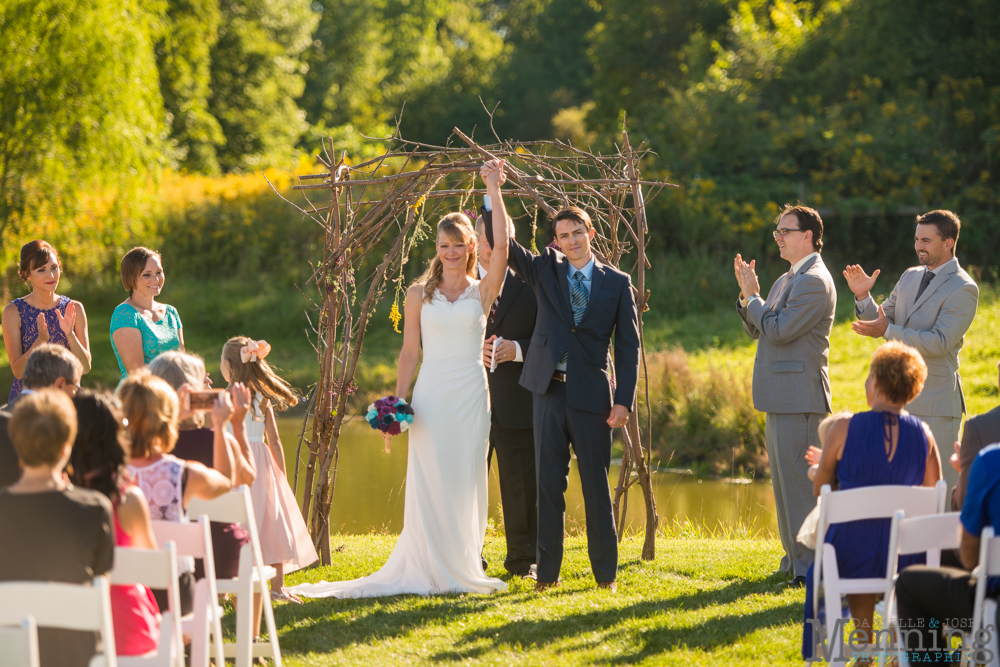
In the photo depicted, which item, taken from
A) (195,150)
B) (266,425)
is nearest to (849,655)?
(266,425)

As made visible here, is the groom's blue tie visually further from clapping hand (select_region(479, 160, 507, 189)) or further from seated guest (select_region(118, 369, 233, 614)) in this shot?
seated guest (select_region(118, 369, 233, 614))

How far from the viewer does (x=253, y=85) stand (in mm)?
26953

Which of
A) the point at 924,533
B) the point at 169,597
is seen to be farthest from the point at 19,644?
the point at 924,533

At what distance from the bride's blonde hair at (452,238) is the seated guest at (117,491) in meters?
2.25

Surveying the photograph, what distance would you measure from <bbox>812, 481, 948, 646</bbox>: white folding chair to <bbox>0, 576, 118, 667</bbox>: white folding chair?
7.84 feet

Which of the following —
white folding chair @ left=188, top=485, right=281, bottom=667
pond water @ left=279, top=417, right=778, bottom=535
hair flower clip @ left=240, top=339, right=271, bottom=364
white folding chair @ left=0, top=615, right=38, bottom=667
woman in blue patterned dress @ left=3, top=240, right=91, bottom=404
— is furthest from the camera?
pond water @ left=279, top=417, right=778, bottom=535

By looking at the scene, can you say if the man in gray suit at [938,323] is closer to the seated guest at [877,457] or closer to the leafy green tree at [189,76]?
the seated guest at [877,457]

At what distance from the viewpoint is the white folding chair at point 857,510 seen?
3.34 m

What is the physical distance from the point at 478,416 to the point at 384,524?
11.3ft

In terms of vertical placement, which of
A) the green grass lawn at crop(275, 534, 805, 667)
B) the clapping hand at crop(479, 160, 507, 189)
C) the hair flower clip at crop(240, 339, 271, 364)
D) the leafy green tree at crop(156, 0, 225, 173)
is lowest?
the green grass lawn at crop(275, 534, 805, 667)

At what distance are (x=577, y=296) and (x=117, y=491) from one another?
2.49m

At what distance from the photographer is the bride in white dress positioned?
498cm

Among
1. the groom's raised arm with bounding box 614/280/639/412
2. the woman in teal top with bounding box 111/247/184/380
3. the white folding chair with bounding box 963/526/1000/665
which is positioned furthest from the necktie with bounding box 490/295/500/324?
the white folding chair with bounding box 963/526/1000/665

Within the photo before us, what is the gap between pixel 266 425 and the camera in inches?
183
